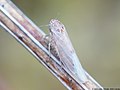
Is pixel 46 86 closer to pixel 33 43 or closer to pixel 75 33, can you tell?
pixel 75 33

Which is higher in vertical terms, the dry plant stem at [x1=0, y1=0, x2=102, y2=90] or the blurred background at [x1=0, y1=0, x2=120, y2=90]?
the blurred background at [x1=0, y1=0, x2=120, y2=90]

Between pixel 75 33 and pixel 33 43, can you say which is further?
pixel 75 33

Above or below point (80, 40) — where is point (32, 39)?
below

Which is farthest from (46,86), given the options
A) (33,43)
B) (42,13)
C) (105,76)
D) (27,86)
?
(33,43)

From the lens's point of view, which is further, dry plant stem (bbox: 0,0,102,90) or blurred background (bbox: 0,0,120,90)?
blurred background (bbox: 0,0,120,90)

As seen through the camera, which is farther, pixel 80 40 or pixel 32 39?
pixel 80 40
